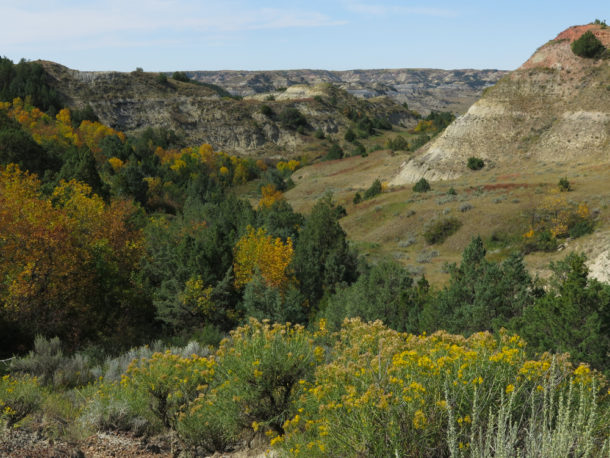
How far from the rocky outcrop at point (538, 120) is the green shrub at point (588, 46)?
3.03 feet

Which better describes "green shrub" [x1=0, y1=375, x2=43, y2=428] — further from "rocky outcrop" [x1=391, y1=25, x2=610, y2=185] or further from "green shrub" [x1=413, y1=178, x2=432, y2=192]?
"rocky outcrop" [x1=391, y1=25, x2=610, y2=185]

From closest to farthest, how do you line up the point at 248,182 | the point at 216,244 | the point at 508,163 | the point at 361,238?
the point at 216,244
the point at 361,238
the point at 508,163
the point at 248,182

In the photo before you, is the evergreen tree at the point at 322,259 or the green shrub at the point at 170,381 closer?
the green shrub at the point at 170,381

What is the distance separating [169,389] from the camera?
317 inches

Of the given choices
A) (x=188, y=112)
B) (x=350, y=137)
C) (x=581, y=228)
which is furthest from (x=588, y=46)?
(x=188, y=112)

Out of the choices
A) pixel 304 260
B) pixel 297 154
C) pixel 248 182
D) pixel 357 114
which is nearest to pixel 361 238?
pixel 304 260

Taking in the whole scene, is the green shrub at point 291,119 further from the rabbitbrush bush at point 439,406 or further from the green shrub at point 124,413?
the rabbitbrush bush at point 439,406

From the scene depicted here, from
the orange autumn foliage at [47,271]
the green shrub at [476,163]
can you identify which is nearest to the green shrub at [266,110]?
the green shrub at [476,163]

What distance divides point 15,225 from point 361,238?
1397 inches

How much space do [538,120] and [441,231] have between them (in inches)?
1150

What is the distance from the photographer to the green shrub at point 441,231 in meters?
43.3

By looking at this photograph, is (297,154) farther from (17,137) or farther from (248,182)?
(17,137)

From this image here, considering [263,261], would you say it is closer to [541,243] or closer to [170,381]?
[170,381]

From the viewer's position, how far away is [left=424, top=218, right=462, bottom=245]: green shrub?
142 ft
